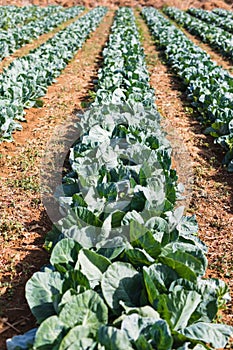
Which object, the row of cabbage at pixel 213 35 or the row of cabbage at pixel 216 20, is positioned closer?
the row of cabbage at pixel 213 35

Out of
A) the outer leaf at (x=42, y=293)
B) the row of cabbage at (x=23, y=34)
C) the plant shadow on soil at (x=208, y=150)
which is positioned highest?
the outer leaf at (x=42, y=293)

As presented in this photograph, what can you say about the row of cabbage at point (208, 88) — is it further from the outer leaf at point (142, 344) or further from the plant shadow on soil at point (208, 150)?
the outer leaf at point (142, 344)

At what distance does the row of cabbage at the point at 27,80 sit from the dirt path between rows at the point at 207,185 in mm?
2677

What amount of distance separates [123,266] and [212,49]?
15400 mm

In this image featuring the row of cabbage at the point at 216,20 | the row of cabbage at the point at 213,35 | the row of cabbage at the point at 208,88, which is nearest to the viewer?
the row of cabbage at the point at 208,88

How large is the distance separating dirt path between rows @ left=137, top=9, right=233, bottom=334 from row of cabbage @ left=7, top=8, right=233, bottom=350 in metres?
0.57

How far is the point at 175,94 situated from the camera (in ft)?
34.1

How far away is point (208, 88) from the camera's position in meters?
9.27

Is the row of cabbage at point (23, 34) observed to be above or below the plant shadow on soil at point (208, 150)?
below

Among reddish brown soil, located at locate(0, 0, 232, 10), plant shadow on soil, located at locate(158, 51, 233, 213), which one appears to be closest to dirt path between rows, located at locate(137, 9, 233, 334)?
plant shadow on soil, located at locate(158, 51, 233, 213)

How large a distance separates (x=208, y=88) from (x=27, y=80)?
3.79 m

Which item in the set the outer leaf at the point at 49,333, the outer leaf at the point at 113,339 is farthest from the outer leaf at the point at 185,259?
the outer leaf at the point at 49,333

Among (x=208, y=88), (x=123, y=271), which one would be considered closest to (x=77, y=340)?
(x=123, y=271)

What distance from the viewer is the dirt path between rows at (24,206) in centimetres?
385
